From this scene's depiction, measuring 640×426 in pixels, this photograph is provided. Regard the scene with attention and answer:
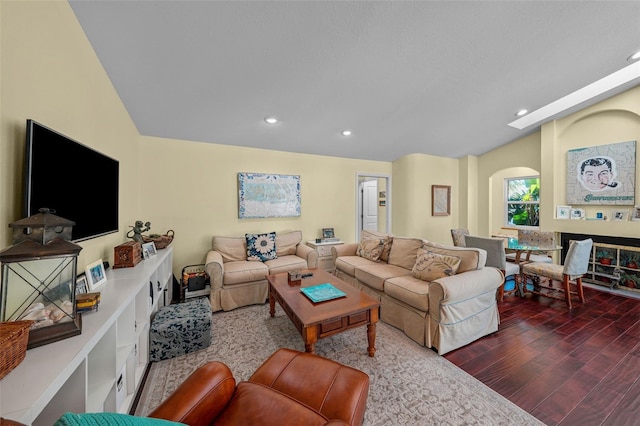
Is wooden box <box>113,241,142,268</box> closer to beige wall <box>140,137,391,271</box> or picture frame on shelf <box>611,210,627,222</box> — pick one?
beige wall <box>140,137,391,271</box>

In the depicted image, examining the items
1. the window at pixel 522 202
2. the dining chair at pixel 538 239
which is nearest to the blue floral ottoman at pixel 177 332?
the dining chair at pixel 538 239

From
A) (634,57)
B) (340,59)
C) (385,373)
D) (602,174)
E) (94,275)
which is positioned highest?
(634,57)

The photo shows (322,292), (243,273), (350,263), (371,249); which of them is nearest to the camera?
(322,292)

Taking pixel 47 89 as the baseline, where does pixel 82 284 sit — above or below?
below

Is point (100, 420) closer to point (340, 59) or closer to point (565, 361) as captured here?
point (340, 59)

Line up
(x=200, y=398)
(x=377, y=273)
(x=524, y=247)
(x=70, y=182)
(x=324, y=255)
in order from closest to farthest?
(x=200, y=398), (x=70, y=182), (x=377, y=273), (x=524, y=247), (x=324, y=255)

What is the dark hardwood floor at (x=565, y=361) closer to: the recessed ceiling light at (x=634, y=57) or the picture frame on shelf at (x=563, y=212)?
the picture frame on shelf at (x=563, y=212)

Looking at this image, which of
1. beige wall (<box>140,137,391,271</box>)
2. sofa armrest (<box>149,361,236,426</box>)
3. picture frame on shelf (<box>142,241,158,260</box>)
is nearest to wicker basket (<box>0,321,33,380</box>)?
sofa armrest (<box>149,361,236,426</box>)

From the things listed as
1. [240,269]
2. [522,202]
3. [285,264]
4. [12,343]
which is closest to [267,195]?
[285,264]

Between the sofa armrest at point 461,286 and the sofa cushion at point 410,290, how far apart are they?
0.25 ft

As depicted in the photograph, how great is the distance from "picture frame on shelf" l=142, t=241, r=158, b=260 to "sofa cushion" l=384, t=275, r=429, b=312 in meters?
2.44

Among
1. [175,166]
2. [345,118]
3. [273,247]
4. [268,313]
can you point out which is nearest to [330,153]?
[345,118]

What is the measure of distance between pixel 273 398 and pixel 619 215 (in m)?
5.25

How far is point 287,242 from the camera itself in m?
3.89
